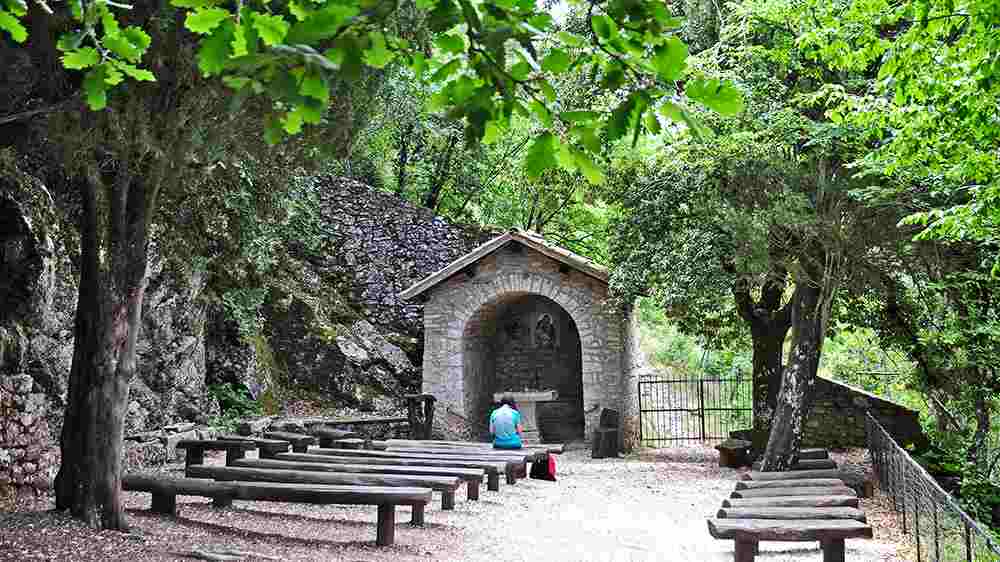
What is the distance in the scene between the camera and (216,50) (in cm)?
218

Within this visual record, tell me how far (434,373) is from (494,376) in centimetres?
271

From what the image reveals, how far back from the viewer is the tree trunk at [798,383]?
12.0 metres

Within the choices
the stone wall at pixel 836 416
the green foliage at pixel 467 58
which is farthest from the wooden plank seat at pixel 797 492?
the stone wall at pixel 836 416

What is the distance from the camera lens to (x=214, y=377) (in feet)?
49.0

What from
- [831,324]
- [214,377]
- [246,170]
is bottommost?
[214,377]

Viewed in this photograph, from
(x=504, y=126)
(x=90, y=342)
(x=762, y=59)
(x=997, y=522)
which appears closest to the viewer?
(x=504, y=126)

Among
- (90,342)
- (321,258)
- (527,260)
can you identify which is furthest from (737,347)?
(90,342)

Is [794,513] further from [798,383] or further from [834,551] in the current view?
[798,383]

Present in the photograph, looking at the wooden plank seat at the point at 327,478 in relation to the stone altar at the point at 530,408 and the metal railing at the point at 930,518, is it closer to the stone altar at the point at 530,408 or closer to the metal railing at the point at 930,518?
the metal railing at the point at 930,518

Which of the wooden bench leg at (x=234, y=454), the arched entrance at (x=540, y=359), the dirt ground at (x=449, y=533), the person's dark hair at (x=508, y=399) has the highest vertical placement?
the arched entrance at (x=540, y=359)

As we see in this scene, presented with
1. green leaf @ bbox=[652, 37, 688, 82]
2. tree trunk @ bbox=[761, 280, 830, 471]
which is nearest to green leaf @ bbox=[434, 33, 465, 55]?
green leaf @ bbox=[652, 37, 688, 82]

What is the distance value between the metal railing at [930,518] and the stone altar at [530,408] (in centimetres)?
694

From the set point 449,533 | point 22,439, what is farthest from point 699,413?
point 22,439

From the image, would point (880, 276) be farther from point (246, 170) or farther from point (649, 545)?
point (246, 170)
